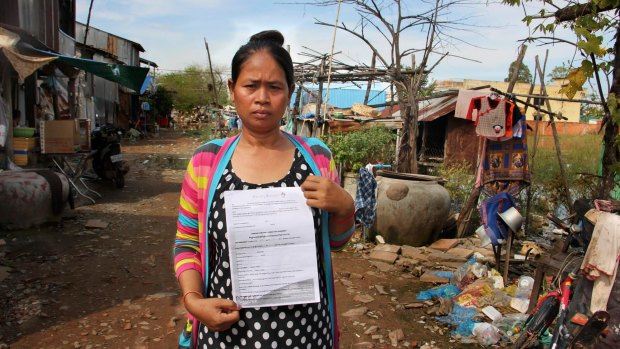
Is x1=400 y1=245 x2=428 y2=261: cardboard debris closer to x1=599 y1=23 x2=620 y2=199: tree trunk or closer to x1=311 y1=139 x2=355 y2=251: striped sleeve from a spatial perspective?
x1=599 y1=23 x2=620 y2=199: tree trunk

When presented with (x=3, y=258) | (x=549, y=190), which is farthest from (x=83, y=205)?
(x=549, y=190)

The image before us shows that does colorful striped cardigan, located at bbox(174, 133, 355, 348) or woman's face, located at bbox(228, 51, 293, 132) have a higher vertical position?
woman's face, located at bbox(228, 51, 293, 132)

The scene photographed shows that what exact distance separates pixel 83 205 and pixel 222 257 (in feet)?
23.8

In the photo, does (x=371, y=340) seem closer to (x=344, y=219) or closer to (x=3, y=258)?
(x=344, y=219)

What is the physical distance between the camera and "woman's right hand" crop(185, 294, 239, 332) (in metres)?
1.20

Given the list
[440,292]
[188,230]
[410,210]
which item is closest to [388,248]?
[410,210]

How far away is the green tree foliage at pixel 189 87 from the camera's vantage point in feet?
122

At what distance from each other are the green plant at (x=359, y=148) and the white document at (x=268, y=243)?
6.36m

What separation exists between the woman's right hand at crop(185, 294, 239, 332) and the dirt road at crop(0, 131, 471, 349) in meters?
2.50

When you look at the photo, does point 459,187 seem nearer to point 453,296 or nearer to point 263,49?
point 453,296

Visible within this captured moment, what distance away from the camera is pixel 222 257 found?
128 cm

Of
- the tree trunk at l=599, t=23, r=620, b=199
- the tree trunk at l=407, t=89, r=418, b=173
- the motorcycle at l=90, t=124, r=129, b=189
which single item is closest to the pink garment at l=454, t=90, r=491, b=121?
the tree trunk at l=407, t=89, r=418, b=173

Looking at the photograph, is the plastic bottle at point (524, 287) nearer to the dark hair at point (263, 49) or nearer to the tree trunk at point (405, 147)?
the tree trunk at point (405, 147)

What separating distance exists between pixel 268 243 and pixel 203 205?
0.78 ft
